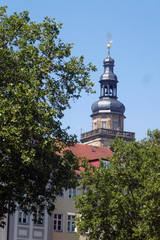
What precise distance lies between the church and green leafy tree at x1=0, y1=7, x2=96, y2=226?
4.75 m

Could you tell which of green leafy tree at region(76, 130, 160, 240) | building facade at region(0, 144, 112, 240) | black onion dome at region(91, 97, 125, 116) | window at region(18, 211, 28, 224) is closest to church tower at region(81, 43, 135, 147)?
black onion dome at region(91, 97, 125, 116)

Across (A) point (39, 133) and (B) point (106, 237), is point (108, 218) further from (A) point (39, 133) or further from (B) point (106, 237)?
(A) point (39, 133)

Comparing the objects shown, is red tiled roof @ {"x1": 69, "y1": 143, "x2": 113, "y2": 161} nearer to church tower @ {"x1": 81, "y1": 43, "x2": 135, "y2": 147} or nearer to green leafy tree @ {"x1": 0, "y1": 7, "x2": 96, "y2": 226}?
green leafy tree @ {"x1": 0, "y1": 7, "x2": 96, "y2": 226}

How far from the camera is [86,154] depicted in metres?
80.3

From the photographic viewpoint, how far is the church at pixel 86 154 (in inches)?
2395

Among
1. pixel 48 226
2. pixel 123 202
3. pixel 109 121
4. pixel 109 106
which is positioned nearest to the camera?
pixel 123 202

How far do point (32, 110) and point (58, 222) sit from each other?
3148 cm

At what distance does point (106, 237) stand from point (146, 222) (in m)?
3.39

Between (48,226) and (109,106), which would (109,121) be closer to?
(109,106)


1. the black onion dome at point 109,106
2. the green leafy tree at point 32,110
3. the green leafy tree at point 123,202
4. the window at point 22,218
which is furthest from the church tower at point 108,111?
the green leafy tree at point 32,110

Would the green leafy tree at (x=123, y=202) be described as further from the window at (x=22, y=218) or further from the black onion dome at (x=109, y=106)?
the black onion dome at (x=109, y=106)

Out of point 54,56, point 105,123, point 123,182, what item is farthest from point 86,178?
point 105,123

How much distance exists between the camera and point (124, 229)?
174 ft

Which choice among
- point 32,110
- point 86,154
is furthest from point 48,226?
point 32,110
